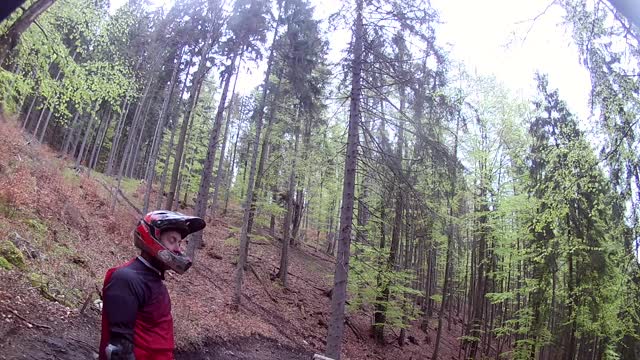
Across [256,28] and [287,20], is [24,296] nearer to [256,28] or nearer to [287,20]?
[256,28]

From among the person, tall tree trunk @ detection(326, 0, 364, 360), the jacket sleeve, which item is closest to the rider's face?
the person

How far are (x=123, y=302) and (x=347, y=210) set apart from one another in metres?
7.94

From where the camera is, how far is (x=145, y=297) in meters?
2.66

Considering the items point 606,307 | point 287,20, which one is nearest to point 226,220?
point 287,20

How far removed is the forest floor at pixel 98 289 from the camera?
7.05m

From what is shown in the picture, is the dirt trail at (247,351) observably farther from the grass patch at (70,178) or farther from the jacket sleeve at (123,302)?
the grass patch at (70,178)

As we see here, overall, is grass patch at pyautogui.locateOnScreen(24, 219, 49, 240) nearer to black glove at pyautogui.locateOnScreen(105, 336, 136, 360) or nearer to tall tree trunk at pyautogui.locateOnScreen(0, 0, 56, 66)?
tall tree trunk at pyautogui.locateOnScreen(0, 0, 56, 66)

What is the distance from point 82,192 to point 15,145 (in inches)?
136

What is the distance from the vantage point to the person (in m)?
2.42

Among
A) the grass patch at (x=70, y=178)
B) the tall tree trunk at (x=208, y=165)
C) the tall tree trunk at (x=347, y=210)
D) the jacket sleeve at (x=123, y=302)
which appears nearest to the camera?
the jacket sleeve at (x=123, y=302)

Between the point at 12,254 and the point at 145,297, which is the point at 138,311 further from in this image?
the point at 12,254

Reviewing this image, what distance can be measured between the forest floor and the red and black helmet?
418 cm

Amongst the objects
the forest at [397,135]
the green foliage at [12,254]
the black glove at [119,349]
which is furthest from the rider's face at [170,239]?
the green foliage at [12,254]

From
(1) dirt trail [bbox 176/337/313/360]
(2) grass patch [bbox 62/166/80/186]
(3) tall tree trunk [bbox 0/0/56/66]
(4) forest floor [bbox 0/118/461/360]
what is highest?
(2) grass patch [bbox 62/166/80/186]
